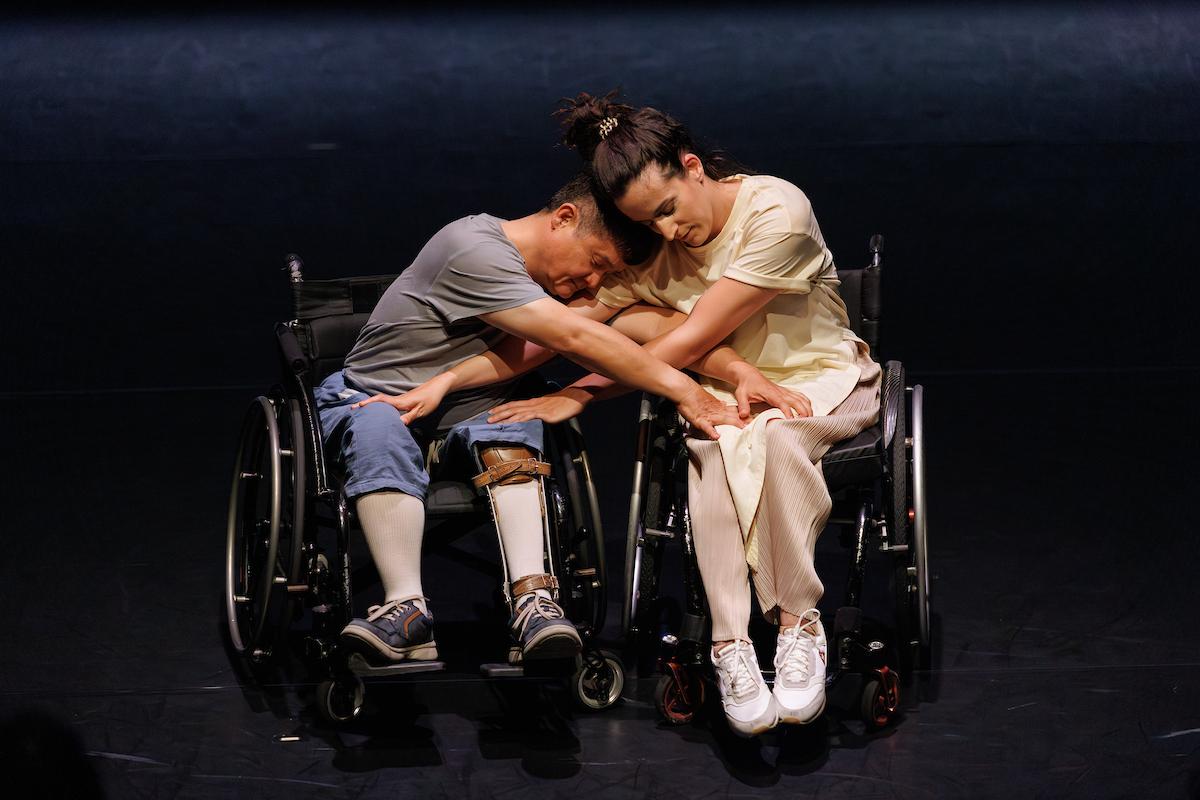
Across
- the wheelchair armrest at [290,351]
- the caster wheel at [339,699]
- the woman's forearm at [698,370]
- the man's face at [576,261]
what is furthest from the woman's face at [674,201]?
the caster wheel at [339,699]

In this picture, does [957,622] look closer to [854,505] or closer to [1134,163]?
[854,505]

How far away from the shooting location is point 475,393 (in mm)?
2930

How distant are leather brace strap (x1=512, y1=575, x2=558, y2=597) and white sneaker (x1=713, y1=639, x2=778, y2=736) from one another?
1.16 ft

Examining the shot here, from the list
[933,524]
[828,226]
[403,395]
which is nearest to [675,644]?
[403,395]

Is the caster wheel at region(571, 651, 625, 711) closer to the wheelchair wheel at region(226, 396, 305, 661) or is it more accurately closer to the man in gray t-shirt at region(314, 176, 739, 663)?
the man in gray t-shirt at region(314, 176, 739, 663)

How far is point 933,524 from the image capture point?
3.80m

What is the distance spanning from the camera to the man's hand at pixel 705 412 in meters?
2.68

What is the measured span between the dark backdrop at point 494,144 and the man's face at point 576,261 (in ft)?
9.47

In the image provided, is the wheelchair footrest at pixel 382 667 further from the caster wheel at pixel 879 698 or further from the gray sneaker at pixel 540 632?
the caster wheel at pixel 879 698

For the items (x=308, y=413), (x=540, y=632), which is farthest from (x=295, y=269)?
(x=540, y=632)

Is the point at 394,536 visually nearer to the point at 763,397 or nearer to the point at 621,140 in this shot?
the point at 763,397

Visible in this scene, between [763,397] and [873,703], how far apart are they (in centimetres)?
65

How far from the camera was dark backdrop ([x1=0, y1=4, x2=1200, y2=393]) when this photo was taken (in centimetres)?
573

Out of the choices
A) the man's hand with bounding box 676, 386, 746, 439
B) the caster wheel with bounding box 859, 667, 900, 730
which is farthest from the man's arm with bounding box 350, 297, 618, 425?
the caster wheel with bounding box 859, 667, 900, 730
